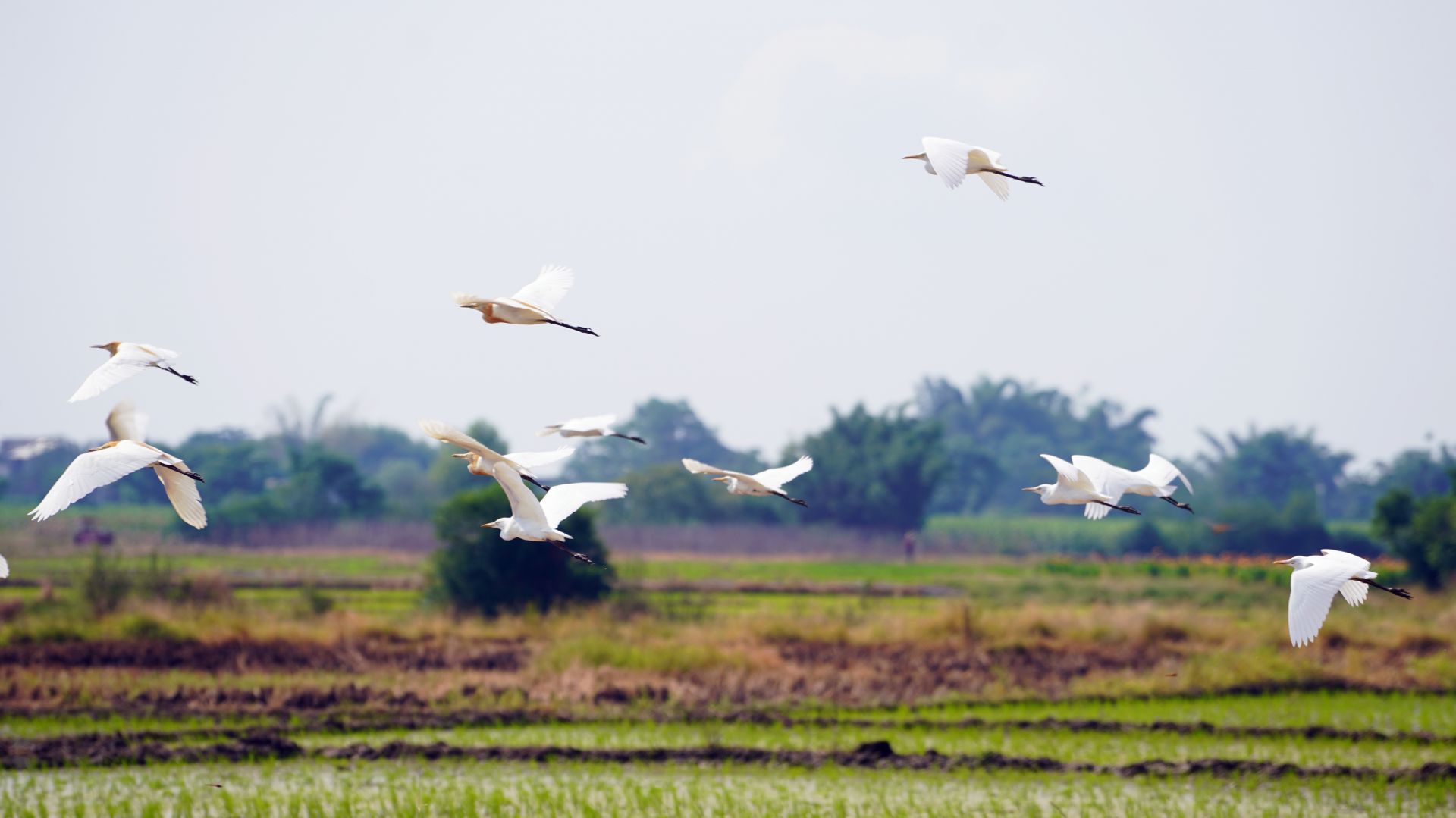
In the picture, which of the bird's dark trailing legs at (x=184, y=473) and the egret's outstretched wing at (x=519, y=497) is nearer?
the bird's dark trailing legs at (x=184, y=473)

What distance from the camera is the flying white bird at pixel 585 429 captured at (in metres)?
5.66

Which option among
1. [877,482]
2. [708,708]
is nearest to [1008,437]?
[877,482]

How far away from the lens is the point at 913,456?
5388 cm

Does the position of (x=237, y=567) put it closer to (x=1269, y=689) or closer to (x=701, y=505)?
(x=701, y=505)

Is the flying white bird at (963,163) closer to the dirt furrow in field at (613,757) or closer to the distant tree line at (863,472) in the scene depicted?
the dirt furrow in field at (613,757)

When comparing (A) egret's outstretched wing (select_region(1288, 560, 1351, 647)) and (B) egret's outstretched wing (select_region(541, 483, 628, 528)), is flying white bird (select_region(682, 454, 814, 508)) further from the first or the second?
(A) egret's outstretched wing (select_region(1288, 560, 1351, 647))

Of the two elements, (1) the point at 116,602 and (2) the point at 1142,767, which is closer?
(2) the point at 1142,767

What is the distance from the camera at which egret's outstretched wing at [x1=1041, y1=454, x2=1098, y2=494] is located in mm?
5438

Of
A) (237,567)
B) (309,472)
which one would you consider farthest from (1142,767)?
(309,472)

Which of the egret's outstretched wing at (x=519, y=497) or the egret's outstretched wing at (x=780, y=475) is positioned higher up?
the egret's outstretched wing at (x=780, y=475)

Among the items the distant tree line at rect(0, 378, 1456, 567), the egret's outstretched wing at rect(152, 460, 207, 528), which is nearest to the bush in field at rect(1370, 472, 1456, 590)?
the distant tree line at rect(0, 378, 1456, 567)

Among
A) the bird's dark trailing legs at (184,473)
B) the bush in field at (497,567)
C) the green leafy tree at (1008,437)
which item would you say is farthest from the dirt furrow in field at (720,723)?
the green leafy tree at (1008,437)

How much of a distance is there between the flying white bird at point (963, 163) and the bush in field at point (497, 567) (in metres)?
16.9

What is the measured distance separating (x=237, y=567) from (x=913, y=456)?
90.5ft
